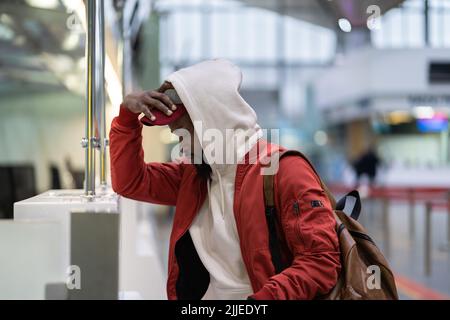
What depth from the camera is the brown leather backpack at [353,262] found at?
1.25 m

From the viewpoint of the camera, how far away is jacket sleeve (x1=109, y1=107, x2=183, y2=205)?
142cm

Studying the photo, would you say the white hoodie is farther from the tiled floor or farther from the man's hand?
the tiled floor

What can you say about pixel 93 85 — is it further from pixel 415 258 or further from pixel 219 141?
pixel 415 258

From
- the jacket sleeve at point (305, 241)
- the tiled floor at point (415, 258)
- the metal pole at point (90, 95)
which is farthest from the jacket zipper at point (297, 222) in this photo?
the tiled floor at point (415, 258)

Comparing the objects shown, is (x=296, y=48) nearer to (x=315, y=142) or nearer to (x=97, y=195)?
(x=315, y=142)

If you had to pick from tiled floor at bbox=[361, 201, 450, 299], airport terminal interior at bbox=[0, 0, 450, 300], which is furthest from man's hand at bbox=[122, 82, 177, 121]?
tiled floor at bbox=[361, 201, 450, 299]

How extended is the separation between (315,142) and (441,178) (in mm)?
6161

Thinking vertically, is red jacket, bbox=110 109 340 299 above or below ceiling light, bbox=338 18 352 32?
below

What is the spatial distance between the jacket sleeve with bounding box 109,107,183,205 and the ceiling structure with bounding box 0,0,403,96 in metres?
0.31

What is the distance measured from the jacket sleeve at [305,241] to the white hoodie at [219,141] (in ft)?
0.47

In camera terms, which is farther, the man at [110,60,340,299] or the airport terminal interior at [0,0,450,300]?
the airport terminal interior at [0,0,450,300]

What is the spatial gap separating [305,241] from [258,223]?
0.12m

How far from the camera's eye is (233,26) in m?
22.2
